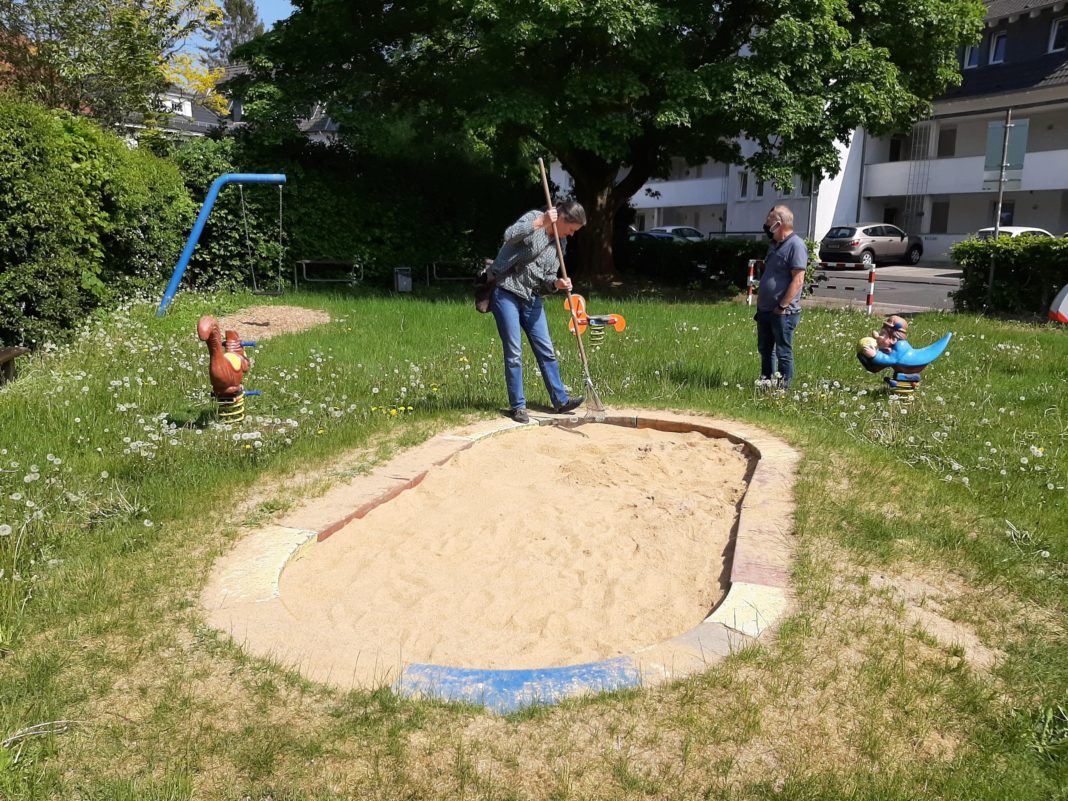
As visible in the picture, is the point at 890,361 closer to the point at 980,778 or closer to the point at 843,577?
the point at 843,577

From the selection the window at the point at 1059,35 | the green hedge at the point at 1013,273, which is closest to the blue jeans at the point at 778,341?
the green hedge at the point at 1013,273

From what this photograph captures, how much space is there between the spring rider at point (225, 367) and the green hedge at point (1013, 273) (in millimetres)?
13623

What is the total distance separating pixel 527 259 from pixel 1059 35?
3269 cm

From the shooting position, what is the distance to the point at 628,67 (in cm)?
1585

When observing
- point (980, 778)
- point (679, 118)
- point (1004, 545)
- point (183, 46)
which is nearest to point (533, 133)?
point (679, 118)

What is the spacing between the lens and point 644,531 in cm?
484

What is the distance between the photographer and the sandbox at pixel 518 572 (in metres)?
3.45

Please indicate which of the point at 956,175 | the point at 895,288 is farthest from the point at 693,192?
the point at 895,288

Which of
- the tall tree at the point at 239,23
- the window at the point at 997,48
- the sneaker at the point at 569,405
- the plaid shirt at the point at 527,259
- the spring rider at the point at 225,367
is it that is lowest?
the sneaker at the point at 569,405

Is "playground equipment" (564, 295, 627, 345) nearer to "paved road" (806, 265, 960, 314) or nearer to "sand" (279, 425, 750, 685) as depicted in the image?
"sand" (279, 425, 750, 685)

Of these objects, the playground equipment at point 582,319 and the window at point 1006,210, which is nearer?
the playground equipment at point 582,319

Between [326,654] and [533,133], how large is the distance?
15518 millimetres

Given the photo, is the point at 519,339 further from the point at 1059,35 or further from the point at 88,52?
the point at 1059,35

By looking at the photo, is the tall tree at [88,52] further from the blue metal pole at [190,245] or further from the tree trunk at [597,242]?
the tree trunk at [597,242]
